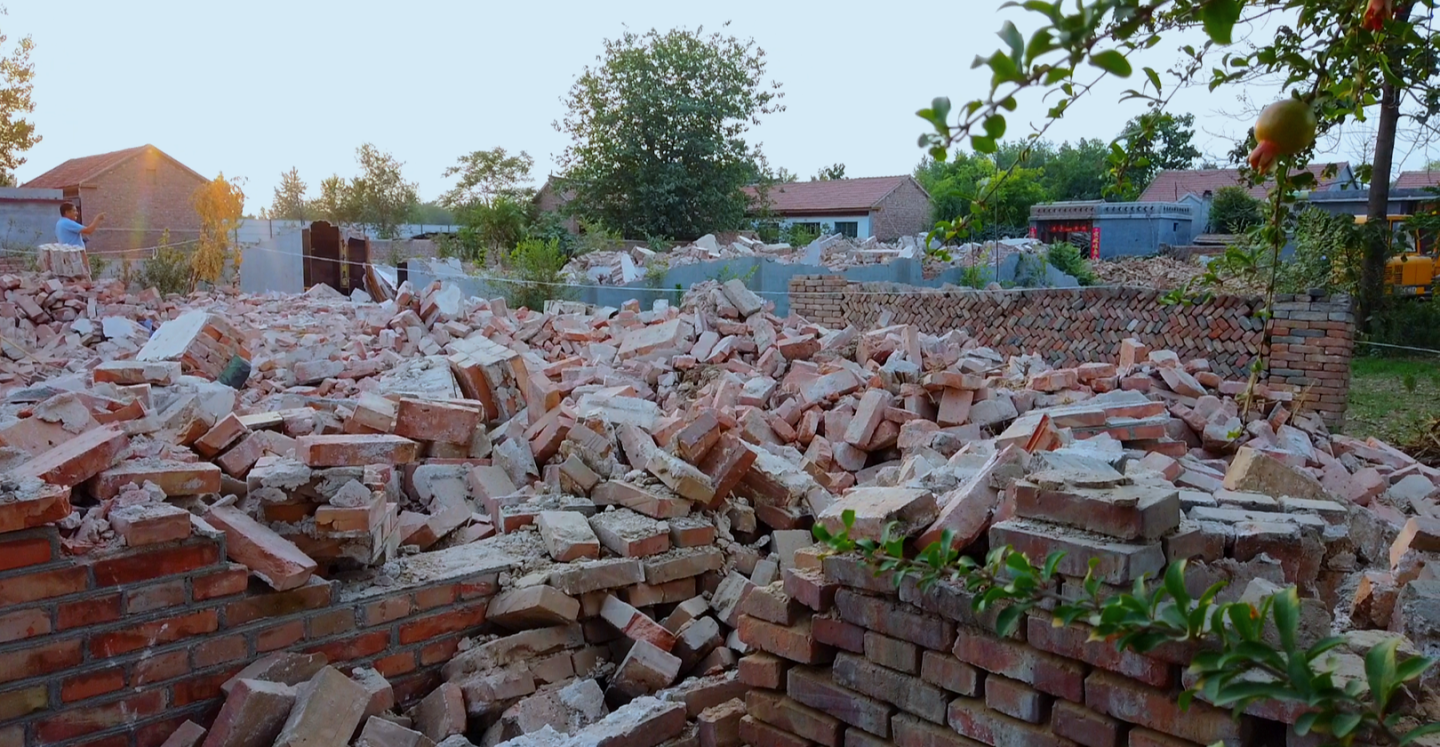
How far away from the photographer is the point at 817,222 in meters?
37.0

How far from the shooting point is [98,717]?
3.04 metres

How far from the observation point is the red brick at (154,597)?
3.09 meters

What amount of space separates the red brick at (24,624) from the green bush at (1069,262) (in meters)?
19.5

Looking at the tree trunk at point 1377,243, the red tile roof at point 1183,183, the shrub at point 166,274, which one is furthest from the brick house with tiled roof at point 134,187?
the red tile roof at point 1183,183

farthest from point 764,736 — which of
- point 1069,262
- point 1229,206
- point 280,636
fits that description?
point 1229,206

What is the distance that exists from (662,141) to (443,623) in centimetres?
2267

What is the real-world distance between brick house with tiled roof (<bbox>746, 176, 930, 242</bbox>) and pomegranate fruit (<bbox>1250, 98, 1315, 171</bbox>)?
111 ft

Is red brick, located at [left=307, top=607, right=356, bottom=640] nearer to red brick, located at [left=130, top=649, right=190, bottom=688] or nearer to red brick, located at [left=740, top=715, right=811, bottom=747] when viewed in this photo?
red brick, located at [left=130, top=649, right=190, bottom=688]

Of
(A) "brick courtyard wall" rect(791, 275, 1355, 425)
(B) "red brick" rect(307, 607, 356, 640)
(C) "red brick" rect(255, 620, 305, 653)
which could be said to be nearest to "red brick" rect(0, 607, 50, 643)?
(C) "red brick" rect(255, 620, 305, 653)

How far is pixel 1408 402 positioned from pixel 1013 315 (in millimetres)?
4707

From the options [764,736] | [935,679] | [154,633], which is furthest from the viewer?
[154,633]

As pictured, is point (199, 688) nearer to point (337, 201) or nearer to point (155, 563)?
point (155, 563)

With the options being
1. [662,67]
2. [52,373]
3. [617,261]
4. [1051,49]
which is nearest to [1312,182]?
[1051,49]

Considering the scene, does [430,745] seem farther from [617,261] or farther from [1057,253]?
[1057,253]
